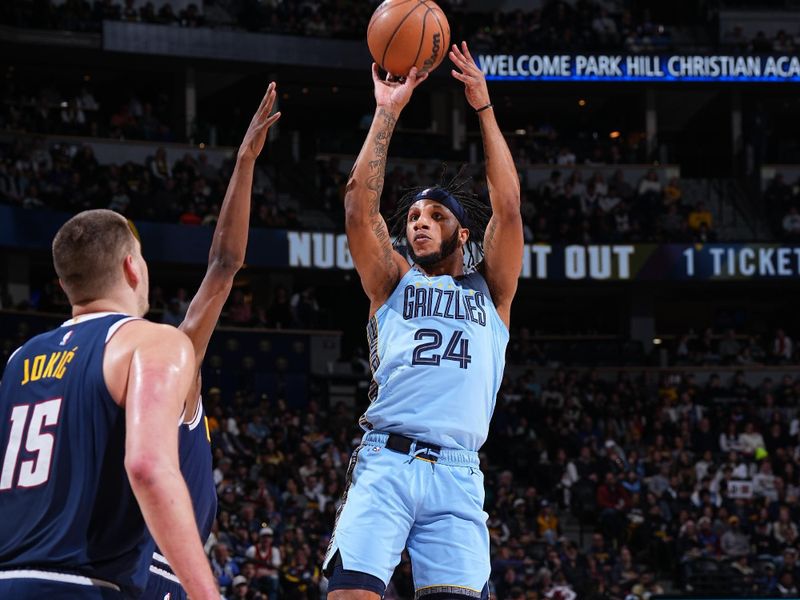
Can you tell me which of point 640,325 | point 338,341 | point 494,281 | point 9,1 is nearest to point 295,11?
point 9,1

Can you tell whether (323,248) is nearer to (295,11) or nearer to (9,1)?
(295,11)

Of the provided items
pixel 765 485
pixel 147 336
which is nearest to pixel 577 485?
pixel 765 485

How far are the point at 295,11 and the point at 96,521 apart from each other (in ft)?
88.7

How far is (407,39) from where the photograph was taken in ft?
20.4

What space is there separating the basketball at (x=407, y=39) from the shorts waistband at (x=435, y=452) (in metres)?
1.95

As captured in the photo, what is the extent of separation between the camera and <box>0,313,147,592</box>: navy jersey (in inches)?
121

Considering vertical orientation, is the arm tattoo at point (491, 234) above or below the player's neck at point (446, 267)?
above

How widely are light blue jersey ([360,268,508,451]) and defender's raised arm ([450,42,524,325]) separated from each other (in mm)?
155

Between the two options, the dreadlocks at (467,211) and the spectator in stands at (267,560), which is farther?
the spectator in stands at (267,560)

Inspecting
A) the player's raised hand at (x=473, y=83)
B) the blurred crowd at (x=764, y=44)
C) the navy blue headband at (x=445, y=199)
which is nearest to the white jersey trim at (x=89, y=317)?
the navy blue headband at (x=445, y=199)

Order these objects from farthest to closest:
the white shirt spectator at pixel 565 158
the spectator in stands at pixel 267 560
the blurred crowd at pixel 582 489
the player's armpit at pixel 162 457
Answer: the white shirt spectator at pixel 565 158 < the blurred crowd at pixel 582 489 < the spectator in stands at pixel 267 560 < the player's armpit at pixel 162 457

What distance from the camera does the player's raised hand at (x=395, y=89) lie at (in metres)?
5.89

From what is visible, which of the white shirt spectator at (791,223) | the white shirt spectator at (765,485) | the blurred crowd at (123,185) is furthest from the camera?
the white shirt spectator at (791,223)

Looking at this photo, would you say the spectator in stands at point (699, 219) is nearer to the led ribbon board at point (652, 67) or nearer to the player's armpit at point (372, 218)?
the led ribbon board at point (652, 67)
